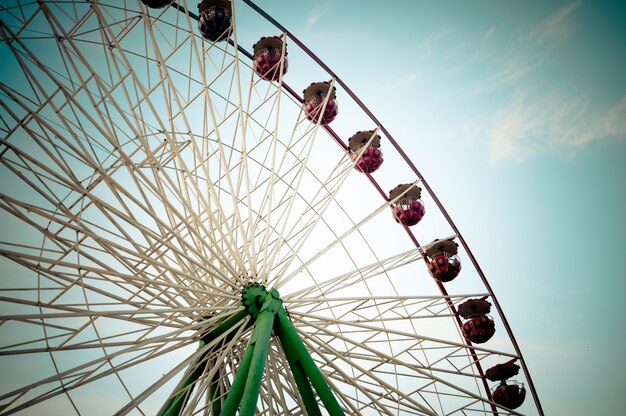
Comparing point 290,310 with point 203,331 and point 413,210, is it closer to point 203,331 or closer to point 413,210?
point 203,331

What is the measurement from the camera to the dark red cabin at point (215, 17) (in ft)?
28.0

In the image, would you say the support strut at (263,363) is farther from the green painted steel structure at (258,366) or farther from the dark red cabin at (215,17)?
the dark red cabin at (215,17)

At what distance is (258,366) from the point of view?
16.5 ft

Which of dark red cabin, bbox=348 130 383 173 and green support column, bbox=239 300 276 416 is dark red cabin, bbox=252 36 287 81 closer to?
dark red cabin, bbox=348 130 383 173

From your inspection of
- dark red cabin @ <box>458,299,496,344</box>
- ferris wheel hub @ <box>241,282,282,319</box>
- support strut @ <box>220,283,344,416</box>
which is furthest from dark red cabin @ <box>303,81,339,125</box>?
dark red cabin @ <box>458,299,496,344</box>

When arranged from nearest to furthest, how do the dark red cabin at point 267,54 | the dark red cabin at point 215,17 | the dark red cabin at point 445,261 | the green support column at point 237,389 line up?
the green support column at point 237,389, the dark red cabin at point 215,17, the dark red cabin at point 267,54, the dark red cabin at point 445,261

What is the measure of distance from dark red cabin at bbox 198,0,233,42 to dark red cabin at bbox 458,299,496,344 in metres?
9.01

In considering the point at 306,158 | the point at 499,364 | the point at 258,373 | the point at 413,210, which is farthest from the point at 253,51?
the point at 499,364

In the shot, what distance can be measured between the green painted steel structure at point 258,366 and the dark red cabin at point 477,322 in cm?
578

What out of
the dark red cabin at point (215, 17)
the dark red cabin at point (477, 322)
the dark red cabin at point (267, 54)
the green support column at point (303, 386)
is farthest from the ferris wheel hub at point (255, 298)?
the dark red cabin at point (477, 322)

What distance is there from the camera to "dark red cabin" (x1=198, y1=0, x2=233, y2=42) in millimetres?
8539

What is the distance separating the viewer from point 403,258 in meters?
8.74

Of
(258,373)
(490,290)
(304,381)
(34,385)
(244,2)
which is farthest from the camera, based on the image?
(490,290)

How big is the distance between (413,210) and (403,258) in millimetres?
2166
